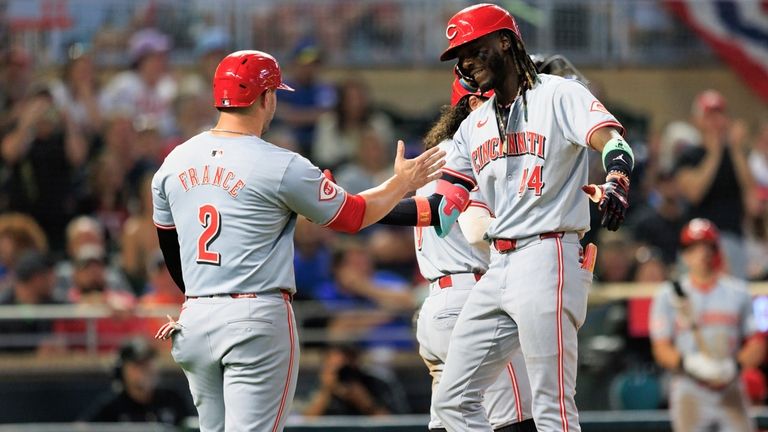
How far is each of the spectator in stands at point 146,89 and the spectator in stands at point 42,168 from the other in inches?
29.1

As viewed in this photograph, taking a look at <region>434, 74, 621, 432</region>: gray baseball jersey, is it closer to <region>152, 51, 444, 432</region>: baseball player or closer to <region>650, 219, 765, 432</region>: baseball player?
<region>152, 51, 444, 432</region>: baseball player

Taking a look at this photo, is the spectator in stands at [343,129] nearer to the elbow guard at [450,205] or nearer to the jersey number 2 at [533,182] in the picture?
the elbow guard at [450,205]

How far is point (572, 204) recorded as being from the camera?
5.43m

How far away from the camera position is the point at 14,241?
1095 cm

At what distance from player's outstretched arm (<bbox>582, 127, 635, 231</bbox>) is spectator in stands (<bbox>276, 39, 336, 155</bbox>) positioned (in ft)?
23.4

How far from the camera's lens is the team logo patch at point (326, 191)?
5355 millimetres

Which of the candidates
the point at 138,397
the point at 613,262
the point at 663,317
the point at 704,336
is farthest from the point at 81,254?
the point at 704,336

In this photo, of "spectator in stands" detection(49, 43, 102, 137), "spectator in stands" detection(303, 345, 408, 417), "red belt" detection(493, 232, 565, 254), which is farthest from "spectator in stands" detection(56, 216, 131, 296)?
"red belt" detection(493, 232, 565, 254)

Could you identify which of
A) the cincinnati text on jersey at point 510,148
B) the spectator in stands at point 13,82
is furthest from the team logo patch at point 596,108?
the spectator in stands at point 13,82

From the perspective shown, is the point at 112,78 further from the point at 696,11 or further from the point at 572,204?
the point at 572,204

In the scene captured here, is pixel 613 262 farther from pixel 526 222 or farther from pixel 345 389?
pixel 526 222

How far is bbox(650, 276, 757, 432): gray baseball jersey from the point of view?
30.5 ft

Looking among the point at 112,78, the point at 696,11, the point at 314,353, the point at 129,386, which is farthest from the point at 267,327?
the point at 696,11

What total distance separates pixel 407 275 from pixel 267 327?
6.11 metres
